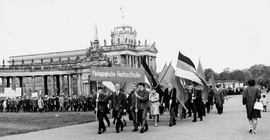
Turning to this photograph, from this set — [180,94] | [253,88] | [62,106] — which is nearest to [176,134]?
[253,88]

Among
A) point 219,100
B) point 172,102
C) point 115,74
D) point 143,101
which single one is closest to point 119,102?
point 143,101

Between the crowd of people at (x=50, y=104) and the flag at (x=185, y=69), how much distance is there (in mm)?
16147

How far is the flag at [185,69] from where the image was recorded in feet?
73.5

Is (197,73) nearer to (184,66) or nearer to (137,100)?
(184,66)

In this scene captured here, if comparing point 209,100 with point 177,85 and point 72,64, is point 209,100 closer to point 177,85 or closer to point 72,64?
point 177,85

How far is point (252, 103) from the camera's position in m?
15.4

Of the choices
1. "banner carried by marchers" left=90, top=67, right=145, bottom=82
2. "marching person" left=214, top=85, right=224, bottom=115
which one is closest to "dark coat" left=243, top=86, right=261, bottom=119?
"banner carried by marchers" left=90, top=67, right=145, bottom=82

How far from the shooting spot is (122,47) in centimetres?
11125

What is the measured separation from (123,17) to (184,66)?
107533 millimetres

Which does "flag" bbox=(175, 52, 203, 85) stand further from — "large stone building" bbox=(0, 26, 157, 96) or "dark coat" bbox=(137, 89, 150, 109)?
"large stone building" bbox=(0, 26, 157, 96)

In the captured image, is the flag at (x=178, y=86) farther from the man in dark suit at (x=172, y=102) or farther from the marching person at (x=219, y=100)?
the marching person at (x=219, y=100)

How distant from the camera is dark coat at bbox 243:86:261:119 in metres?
15.3

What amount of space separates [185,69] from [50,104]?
2287cm

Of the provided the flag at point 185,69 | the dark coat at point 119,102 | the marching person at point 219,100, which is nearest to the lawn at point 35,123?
the dark coat at point 119,102
